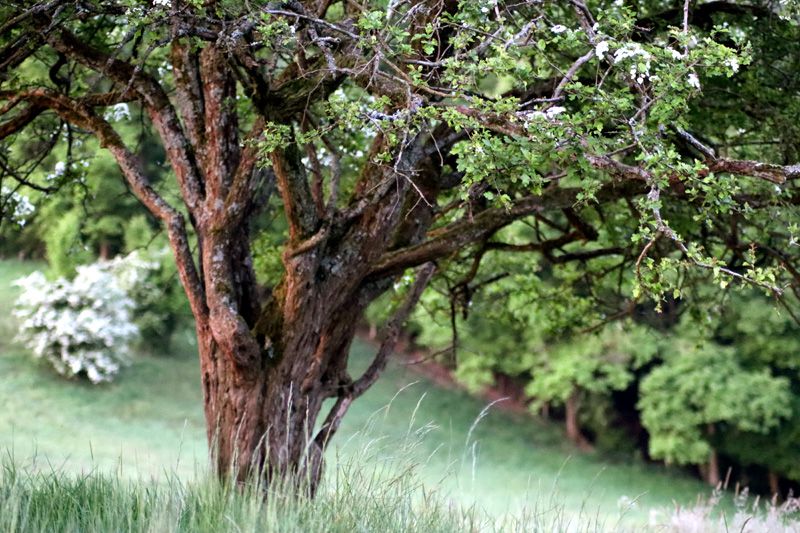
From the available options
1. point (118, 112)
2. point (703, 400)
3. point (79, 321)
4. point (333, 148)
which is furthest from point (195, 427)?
point (333, 148)

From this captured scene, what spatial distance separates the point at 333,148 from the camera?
255 inches

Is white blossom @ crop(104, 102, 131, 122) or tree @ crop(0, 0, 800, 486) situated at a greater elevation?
white blossom @ crop(104, 102, 131, 122)

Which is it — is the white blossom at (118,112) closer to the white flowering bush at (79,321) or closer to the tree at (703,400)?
the white flowering bush at (79,321)

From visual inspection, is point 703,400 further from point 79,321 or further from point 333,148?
point 333,148

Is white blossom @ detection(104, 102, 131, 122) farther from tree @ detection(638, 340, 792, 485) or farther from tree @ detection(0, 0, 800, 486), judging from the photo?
tree @ detection(638, 340, 792, 485)

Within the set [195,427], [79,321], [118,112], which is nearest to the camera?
[118,112]

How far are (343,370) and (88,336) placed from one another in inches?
559

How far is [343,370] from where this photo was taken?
7.07m

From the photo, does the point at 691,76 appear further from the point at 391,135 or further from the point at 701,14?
the point at 701,14

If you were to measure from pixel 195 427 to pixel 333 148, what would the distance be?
16559 mm

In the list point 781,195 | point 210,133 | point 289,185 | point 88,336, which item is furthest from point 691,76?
point 88,336

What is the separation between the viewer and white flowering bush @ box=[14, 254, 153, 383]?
761 inches

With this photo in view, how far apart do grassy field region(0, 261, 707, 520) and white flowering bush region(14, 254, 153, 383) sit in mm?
786

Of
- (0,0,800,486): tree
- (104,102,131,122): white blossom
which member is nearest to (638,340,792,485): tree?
(0,0,800,486): tree
